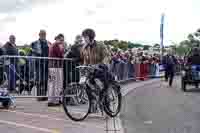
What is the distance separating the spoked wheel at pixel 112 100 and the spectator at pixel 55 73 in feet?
6.92

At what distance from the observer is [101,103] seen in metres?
10.3

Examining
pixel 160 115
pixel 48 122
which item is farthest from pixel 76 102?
pixel 160 115

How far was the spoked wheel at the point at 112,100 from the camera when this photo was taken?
10.4 meters

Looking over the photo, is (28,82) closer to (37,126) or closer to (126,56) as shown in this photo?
(37,126)

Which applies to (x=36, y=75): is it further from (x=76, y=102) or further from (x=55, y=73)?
(x=76, y=102)

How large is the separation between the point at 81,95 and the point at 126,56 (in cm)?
1684

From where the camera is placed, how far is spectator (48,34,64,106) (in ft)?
40.1

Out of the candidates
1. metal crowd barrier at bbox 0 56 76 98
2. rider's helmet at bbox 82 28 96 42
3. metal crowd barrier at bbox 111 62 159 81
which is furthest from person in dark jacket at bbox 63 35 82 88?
metal crowd barrier at bbox 111 62 159 81

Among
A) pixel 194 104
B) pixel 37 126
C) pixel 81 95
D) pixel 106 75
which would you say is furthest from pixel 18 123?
pixel 194 104

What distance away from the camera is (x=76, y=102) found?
10109 millimetres

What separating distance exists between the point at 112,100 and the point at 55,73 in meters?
2.28

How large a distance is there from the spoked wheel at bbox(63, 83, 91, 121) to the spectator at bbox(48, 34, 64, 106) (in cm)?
206

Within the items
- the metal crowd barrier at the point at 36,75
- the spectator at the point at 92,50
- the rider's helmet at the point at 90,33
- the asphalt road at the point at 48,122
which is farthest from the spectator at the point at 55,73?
the rider's helmet at the point at 90,33

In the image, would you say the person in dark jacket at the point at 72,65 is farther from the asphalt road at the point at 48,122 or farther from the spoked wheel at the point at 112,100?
the spoked wheel at the point at 112,100
